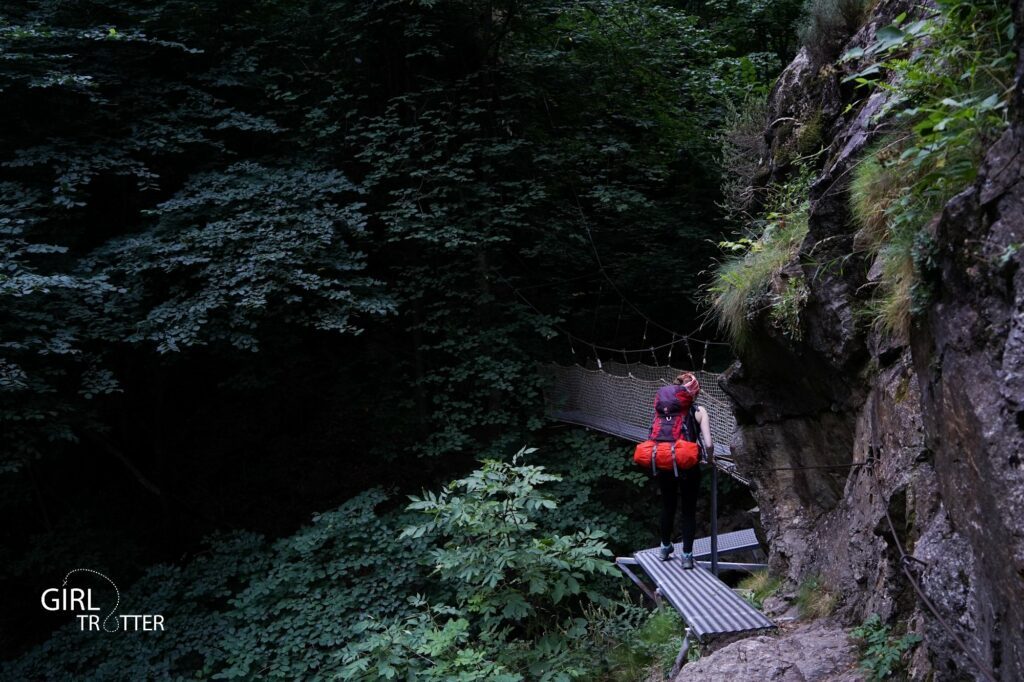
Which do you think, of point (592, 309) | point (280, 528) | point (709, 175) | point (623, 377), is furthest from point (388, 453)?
point (709, 175)

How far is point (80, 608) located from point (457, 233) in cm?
445

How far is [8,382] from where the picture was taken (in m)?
4.57

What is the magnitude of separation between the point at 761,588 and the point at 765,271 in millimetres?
1562

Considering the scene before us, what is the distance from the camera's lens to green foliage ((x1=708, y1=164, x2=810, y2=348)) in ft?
11.5

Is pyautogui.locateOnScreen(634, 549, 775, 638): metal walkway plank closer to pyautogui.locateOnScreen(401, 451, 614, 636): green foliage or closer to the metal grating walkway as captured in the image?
the metal grating walkway

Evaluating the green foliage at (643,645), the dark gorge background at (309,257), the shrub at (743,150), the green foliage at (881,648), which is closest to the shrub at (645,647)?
the green foliage at (643,645)

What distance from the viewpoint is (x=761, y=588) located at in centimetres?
358

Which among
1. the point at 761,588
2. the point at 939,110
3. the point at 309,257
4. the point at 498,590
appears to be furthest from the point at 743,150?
the point at 939,110

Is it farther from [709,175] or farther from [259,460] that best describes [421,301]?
[709,175]

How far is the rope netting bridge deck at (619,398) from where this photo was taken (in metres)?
5.21

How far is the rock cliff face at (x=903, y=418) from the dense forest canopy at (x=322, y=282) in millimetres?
1202

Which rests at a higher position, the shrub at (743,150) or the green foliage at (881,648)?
the shrub at (743,150)

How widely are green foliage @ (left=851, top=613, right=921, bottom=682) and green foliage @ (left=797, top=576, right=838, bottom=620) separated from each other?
42 cm

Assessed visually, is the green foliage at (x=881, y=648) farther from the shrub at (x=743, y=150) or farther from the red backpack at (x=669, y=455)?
the shrub at (x=743, y=150)
